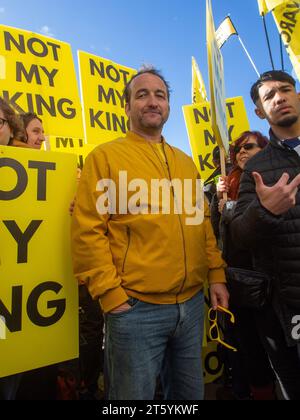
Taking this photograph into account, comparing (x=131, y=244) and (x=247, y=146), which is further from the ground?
(x=247, y=146)

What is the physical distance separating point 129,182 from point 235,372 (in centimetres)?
162

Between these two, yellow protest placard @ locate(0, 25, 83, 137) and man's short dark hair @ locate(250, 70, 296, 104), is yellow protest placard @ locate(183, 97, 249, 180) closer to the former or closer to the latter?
yellow protest placard @ locate(0, 25, 83, 137)

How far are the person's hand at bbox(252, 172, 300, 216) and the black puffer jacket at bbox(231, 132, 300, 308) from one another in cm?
3

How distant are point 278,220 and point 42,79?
302 centimetres

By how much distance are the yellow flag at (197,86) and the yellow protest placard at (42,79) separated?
3321mm

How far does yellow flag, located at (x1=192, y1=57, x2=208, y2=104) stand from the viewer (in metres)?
6.42

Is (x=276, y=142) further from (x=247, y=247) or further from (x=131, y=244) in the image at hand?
(x=131, y=244)

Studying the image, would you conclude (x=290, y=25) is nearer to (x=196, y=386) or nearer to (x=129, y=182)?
(x=129, y=182)

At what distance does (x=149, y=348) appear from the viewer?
1.32 m

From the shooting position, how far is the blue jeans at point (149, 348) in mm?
1289

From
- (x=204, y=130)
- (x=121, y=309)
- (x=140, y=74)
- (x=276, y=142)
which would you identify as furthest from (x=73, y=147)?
(x=121, y=309)

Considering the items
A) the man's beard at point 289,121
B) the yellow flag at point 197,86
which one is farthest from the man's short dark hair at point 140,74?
the yellow flag at point 197,86

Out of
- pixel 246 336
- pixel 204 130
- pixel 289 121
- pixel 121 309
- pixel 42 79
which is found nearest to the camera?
pixel 121 309

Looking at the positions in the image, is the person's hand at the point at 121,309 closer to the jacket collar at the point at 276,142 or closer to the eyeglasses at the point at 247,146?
the jacket collar at the point at 276,142
